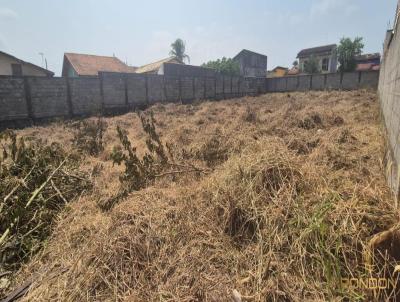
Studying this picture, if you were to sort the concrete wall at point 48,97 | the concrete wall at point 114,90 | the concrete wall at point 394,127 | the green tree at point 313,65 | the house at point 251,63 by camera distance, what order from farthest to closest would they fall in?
1. the house at point 251,63
2. the green tree at point 313,65
3. the concrete wall at point 48,97
4. the concrete wall at point 114,90
5. the concrete wall at point 394,127

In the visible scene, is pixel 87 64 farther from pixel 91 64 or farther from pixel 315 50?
pixel 315 50

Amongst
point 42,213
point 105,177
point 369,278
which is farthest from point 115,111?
point 369,278

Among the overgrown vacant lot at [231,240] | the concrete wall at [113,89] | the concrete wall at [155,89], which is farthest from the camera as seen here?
the concrete wall at [155,89]

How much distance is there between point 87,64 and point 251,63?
824 inches

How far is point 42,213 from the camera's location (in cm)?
240

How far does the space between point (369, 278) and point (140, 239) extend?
1519 mm

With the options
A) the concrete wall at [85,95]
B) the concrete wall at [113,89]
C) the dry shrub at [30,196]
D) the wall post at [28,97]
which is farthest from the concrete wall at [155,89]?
A: the dry shrub at [30,196]

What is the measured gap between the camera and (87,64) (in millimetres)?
21219

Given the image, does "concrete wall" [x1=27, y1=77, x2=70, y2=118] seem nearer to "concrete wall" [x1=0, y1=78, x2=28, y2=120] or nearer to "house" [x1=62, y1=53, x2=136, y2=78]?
"concrete wall" [x1=0, y1=78, x2=28, y2=120]

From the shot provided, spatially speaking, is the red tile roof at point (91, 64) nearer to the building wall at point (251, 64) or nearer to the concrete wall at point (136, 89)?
the concrete wall at point (136, 89)

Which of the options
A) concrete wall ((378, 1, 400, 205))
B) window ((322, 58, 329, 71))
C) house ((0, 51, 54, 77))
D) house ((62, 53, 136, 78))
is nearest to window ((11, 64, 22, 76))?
house ((0, 51, 54, 77))

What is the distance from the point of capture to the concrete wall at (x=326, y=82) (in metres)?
16.9

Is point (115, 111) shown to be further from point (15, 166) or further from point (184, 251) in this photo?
point (184, 251)

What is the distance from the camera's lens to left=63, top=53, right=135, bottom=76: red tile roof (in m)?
20.2
